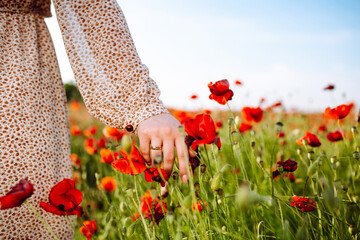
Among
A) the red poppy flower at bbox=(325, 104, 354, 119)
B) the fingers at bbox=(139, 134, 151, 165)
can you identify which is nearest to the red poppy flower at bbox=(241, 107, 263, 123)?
the red poppy flower at bbox=(325, 104, 354, 119)

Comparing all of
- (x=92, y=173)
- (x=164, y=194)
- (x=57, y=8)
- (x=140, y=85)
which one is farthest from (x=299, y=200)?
(x=92, y=173)

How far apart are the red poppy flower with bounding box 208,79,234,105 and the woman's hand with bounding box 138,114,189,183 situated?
0.30 m

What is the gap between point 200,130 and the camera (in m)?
0.80

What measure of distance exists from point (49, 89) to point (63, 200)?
0.41 m

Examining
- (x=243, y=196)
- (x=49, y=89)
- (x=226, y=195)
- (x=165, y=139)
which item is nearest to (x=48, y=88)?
(x=49, y=89)

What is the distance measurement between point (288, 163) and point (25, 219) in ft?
2.81

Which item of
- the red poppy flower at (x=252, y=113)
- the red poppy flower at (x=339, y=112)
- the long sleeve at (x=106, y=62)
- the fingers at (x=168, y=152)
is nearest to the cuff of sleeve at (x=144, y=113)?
the long sleeve at (x=106, y=62)

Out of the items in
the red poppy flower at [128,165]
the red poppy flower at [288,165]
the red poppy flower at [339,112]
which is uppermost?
the red poppy flower at [339,112]

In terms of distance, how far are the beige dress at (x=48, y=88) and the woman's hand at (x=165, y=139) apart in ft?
0.21

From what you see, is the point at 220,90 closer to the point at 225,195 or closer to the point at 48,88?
the point at 225,195

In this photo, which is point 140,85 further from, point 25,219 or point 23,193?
point 25,219

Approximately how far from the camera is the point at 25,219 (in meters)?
0.98

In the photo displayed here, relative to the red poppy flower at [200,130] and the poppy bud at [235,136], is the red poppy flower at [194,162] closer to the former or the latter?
the red poppy flower at [200,130]

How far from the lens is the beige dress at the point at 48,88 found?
0.96 metres
